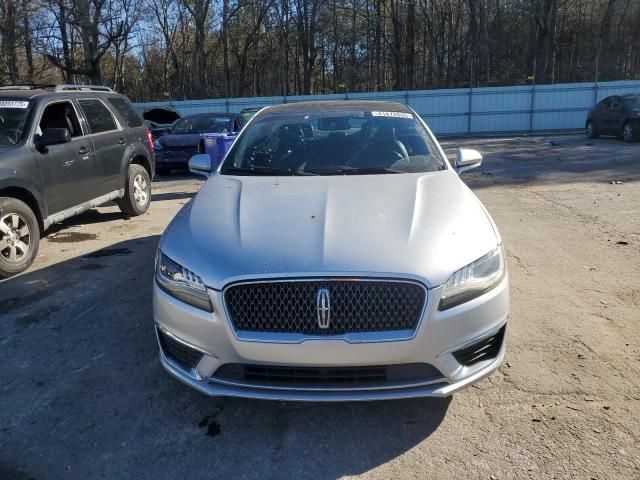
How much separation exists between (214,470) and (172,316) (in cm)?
82

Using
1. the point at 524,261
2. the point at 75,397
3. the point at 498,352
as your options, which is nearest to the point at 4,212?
the point at 75,397

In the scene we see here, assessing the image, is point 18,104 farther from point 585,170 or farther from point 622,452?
point 585,170

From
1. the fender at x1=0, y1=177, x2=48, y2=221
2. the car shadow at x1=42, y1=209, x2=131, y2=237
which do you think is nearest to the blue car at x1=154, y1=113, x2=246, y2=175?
the car shadow at x1=42, y1=209, x2=131, y2=237

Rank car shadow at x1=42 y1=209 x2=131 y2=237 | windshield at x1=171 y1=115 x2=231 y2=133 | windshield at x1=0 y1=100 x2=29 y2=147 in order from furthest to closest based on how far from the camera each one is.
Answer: windshield at x1=171 y1=115 x2=231 y2=133
car shadow at x1=42 y1=209 x2=131 y2=237
windshield at x1=0 y1=100 x2=29 y2=147

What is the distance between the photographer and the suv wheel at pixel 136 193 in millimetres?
8117

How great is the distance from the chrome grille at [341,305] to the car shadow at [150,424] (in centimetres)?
67

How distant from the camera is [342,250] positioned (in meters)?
2.71

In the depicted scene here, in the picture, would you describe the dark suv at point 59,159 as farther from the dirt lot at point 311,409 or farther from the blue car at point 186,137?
the blue car at point 186,137

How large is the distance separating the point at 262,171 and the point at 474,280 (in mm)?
2044

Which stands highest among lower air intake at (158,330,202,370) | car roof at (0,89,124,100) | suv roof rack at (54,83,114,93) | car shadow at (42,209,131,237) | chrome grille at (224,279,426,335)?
suv roof rack at (54,83,114,93)

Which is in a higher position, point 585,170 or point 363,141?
point 363,141

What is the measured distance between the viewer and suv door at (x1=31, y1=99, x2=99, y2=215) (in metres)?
6.13

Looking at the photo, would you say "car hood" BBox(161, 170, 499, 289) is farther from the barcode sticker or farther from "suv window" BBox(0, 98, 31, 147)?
"suv window" BBox(0, 98, 31, 147)

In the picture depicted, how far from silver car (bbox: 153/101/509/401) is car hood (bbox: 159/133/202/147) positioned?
10.1 m
